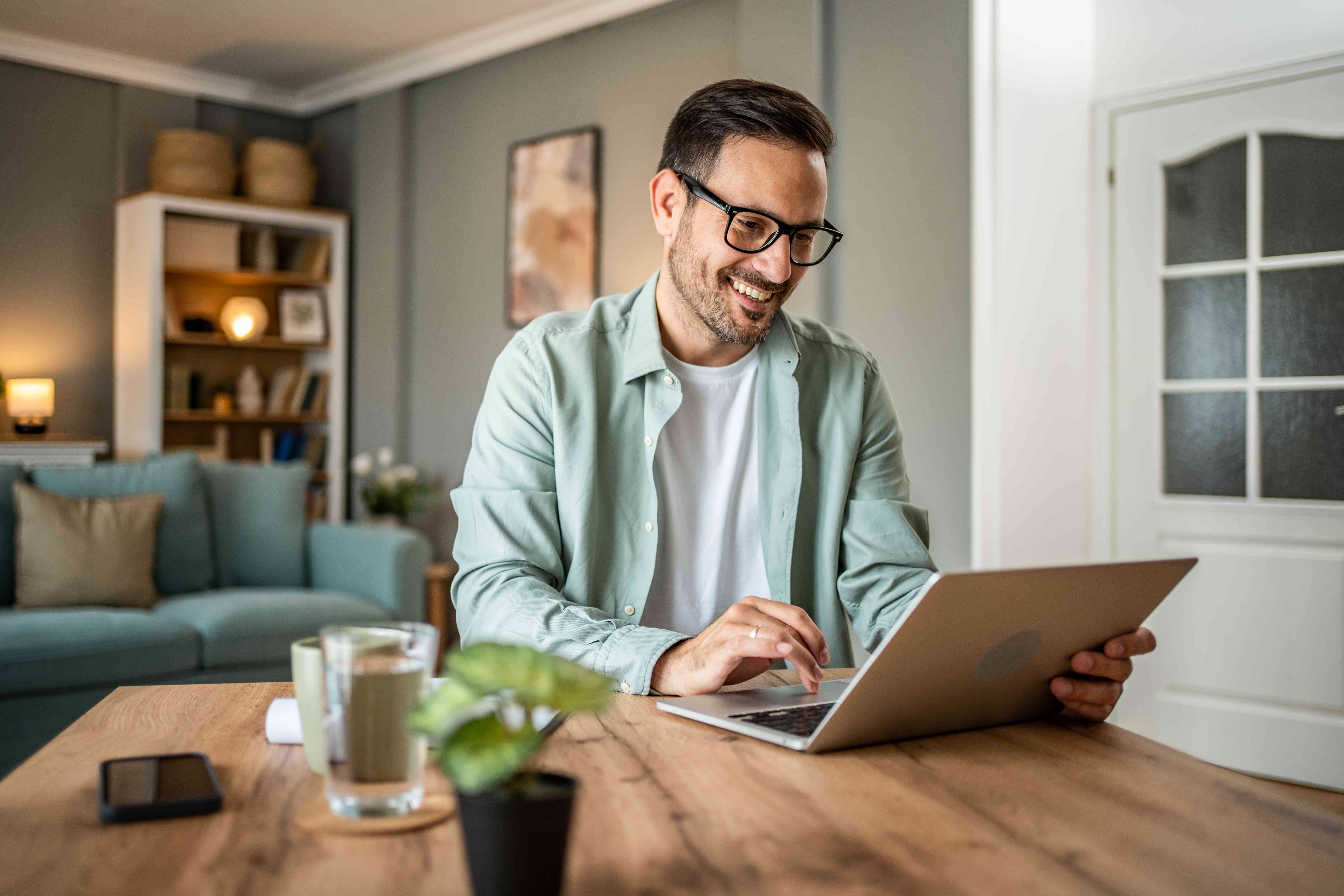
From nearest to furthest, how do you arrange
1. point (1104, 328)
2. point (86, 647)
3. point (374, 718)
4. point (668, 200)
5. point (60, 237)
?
1. point (374, 718)
2. point (668, 200)
3. point (86, 647)
4. point (1104, 328)
5. point (60, 237)

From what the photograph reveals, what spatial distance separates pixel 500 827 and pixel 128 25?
5199mm

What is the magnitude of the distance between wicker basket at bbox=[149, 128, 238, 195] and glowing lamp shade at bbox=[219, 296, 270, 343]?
1.77ft

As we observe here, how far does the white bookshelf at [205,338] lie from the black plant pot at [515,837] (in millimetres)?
4857

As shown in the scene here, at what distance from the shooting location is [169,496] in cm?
349

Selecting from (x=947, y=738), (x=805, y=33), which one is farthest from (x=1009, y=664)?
(x=805, y=33)

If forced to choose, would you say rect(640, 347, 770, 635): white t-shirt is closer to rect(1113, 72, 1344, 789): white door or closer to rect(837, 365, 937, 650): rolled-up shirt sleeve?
rect(837, 365, 937, 650): rolled-up shirt sleeve

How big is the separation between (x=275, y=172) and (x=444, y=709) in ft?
17.4

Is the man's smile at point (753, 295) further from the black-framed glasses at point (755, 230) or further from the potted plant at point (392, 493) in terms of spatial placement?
the potted plant at point (392, 493)

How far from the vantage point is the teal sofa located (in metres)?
2.77

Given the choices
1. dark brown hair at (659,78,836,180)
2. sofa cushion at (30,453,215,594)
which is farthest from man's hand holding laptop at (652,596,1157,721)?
sofa cushion at (30,453,215,594)

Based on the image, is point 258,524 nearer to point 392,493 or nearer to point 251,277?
point 392,493

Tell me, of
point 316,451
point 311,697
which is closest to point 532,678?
point 311,697

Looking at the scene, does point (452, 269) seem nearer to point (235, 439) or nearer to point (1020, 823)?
point (235, 439)

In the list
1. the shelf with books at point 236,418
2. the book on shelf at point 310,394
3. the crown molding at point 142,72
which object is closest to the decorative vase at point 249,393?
the shelf with books at point 236,418
